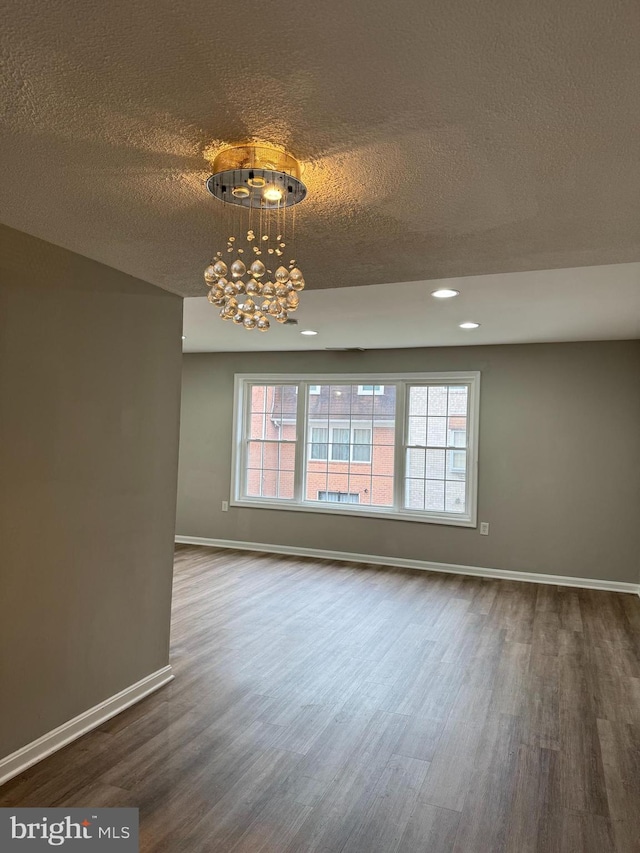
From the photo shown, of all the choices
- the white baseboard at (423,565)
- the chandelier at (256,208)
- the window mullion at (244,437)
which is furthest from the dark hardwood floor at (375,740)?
the window mullion at (244,437)

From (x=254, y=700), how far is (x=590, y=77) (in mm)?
3122

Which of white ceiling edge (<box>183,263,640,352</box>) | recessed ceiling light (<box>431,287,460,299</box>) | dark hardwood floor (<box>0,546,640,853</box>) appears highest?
white ceiling edge (<box>183,263,640,352</box>)

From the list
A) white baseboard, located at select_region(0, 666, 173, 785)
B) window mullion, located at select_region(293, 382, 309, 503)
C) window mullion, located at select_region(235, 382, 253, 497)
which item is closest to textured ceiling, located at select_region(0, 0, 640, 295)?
white baseboard, located at select_region(0, 666, 173, 785)

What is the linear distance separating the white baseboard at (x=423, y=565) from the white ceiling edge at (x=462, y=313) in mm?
2428

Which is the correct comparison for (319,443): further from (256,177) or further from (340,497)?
(256,177)

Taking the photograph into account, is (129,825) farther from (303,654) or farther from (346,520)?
(346,520)

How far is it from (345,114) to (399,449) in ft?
18.1

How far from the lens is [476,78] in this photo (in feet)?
4.35

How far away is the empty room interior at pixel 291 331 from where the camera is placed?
4.30 feet

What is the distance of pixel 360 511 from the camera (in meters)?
6.87

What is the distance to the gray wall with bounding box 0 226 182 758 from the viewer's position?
2.43 m

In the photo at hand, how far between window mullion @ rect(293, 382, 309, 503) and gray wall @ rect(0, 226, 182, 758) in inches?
153

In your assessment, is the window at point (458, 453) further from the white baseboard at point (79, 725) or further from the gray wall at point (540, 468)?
the white baseboard at point (79, 725)

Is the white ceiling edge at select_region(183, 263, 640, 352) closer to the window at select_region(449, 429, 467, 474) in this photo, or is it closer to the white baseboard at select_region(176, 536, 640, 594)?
the window at select_region(449, 429, 467, 474)
